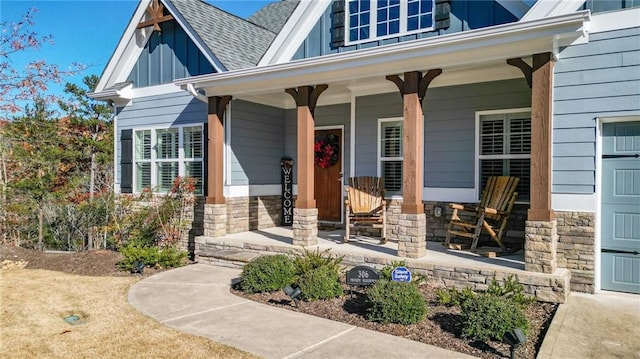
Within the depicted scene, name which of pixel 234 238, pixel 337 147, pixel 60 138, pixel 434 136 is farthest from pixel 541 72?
pixel 60 138

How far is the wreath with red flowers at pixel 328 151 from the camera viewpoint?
28.1ft

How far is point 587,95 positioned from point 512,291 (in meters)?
2.49

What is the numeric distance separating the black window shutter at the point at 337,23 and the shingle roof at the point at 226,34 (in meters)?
1.96

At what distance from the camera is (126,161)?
9.52 m

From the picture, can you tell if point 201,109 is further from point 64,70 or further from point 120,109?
point 64,70

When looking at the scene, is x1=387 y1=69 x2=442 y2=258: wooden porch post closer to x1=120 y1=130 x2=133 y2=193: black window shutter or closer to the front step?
Answer: the front step

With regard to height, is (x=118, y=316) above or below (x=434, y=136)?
below

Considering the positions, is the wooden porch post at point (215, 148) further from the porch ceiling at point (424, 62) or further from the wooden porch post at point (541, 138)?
the wooden porch post at point (541, 138)

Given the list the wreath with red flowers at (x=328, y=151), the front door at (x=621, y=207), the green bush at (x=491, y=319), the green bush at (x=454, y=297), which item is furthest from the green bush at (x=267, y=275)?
the front door at (x=621, y=207)

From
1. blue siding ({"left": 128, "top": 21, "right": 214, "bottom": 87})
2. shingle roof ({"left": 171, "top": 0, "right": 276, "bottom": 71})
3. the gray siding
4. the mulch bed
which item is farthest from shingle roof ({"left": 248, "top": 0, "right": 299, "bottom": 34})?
the mulch bed

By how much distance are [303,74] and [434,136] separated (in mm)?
2378

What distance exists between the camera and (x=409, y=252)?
18.6 feet

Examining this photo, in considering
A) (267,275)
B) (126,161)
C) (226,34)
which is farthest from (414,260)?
(126,161)

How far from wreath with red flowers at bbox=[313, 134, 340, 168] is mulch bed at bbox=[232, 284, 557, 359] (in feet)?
12.2
